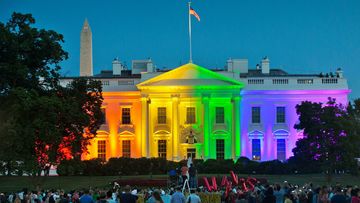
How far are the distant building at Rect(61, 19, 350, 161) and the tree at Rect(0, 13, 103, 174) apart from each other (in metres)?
22.3

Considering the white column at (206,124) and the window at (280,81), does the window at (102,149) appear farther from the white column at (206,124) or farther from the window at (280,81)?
the window at (280,81)

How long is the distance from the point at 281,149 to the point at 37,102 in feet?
129

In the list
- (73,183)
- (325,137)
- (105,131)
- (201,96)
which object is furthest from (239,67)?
(73,183)

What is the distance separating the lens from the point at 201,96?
79875 millimetres

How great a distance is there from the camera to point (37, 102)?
47.5 metres

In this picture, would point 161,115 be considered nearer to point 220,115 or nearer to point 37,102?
point 220,115

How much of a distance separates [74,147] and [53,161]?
282cm

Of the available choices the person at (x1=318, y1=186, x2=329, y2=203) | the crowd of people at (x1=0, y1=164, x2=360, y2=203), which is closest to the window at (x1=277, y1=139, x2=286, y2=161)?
the crowd of people at (x1=0, y1=164, x2=360, y2=203)

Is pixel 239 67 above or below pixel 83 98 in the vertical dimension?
above

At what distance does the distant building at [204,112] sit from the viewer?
79.7 meters

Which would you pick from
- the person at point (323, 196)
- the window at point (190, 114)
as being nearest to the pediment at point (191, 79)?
the window at point (190, 114)

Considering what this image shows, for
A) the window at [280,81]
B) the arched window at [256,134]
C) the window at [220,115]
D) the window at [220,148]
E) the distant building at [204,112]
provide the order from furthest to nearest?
1. the window at [280,81]
2. the arched window at [256,134]
3. the window at [220,115]
4. the distant building at [204,112]
5. the window at [220,148]

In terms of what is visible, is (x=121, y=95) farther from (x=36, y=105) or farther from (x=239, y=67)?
(x=36, y=105)

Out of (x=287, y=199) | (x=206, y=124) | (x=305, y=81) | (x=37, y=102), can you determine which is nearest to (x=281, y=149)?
(x=305, y=81)
